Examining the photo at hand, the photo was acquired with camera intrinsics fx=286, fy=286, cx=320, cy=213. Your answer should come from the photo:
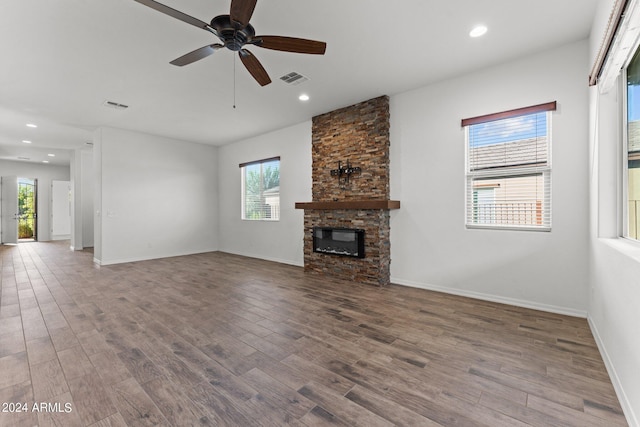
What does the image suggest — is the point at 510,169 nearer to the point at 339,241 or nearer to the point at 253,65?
the point at 339,241

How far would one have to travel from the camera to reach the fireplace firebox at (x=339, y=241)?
4.60m

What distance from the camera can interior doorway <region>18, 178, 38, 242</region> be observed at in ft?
33.9

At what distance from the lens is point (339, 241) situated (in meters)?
4.93

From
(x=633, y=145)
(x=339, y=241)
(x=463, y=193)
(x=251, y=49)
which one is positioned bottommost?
(x=339, y=241)

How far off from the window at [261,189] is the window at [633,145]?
536 cm

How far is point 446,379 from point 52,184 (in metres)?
14.0

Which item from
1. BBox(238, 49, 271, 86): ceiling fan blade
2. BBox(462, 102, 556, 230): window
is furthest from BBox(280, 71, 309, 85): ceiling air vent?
BBox(462, 102, 556, 230): window

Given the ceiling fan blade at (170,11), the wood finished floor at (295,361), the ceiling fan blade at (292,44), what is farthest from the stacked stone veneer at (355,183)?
the ceiling fan blade at (170,11)

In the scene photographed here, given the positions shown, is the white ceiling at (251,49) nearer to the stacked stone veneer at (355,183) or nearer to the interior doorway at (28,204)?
the stacked stone veneer at (355,183)

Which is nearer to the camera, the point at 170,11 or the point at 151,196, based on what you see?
the point at 170,11

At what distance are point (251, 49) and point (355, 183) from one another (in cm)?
250

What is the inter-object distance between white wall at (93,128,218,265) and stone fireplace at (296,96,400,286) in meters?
3.73

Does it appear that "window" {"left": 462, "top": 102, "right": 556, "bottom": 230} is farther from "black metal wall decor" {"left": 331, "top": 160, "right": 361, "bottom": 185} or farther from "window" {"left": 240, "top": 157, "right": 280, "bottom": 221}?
"window" {"left": 240, "top": 157, "right": 280, "bottom": 221}

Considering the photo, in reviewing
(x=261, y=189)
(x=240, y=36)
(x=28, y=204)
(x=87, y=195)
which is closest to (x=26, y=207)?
(x=28, y=204)
